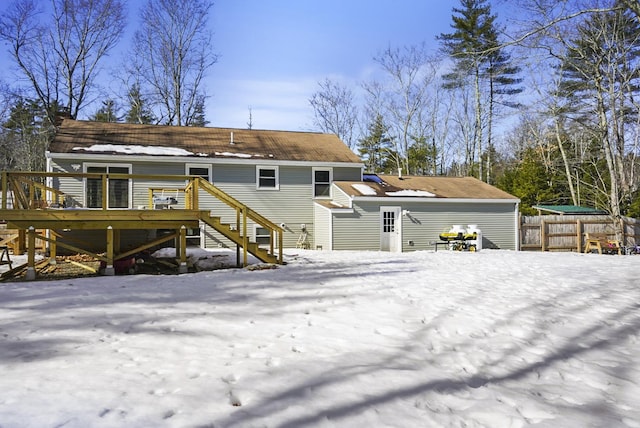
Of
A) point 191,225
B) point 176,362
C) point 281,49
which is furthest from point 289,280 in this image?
point 281,49

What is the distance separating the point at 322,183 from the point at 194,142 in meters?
5.85

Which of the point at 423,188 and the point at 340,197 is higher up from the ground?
the point at 423,188

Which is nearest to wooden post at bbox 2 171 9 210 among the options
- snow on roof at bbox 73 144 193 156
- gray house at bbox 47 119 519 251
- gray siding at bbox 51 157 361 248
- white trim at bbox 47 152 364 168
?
gray house at bbox 47 119 519 251

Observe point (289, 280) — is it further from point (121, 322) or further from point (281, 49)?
point (281, 49)

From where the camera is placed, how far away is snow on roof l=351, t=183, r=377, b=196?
52.4ft

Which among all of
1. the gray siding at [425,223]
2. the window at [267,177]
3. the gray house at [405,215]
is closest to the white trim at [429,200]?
the gray house at [405,215]

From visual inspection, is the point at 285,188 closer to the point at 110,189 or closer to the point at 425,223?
the point at 425,223

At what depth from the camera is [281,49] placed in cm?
1848

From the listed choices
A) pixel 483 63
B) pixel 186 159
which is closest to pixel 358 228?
pixel 186 159

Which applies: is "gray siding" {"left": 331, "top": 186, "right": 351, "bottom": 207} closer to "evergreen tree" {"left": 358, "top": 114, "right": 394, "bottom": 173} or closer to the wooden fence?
the wooden fence

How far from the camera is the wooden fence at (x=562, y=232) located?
18000mm

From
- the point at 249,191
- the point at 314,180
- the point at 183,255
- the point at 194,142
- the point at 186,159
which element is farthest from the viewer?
the point at 314,180

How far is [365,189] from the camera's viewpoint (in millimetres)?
16438

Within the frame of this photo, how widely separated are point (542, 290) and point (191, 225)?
7.79 metres
